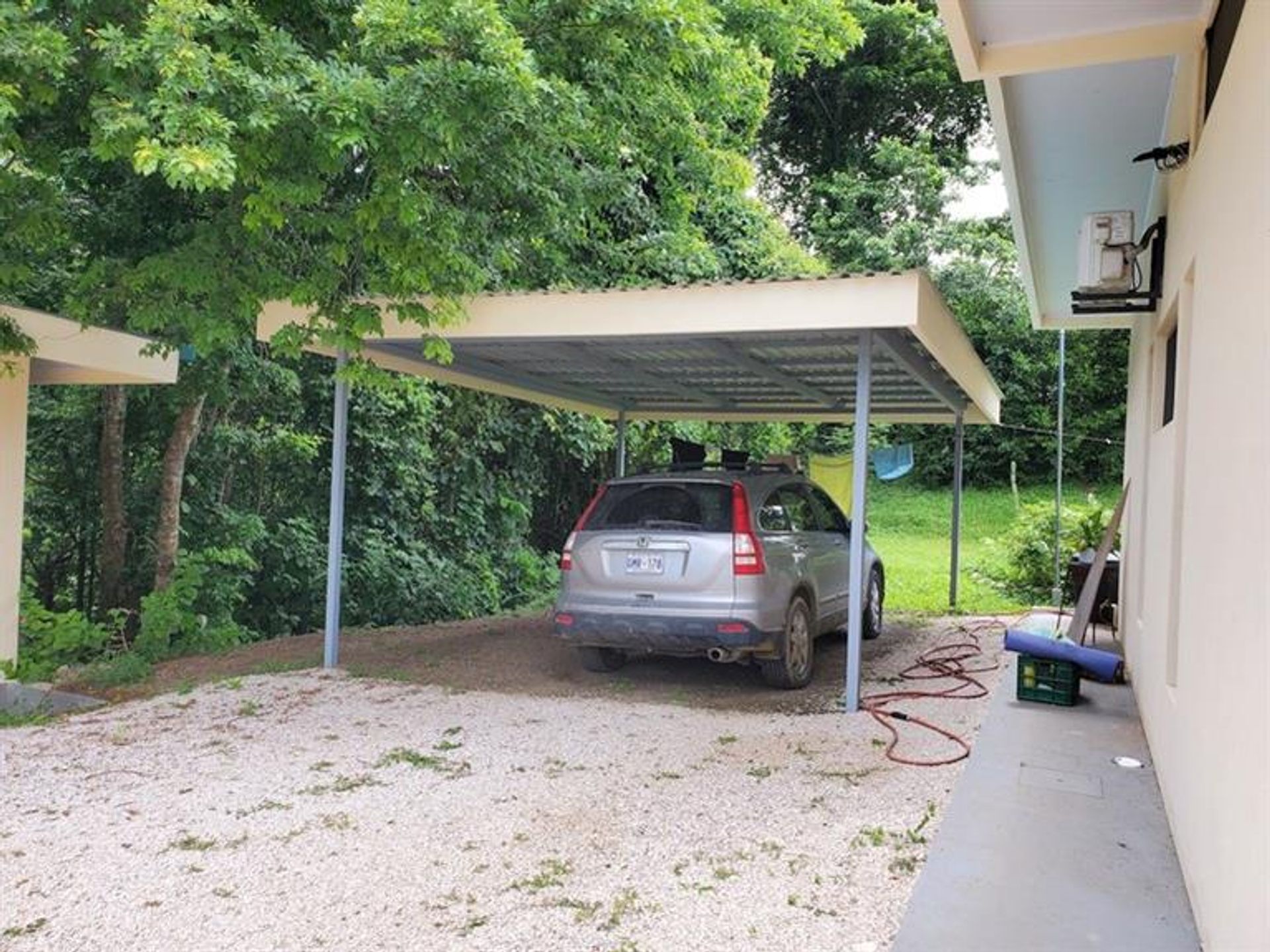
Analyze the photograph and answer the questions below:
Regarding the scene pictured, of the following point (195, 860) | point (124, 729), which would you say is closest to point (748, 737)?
point (195, 860)

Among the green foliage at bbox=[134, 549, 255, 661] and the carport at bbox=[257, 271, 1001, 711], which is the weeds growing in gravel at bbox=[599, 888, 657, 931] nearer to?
the carport at bbox=[257, 271, 1001, 711]

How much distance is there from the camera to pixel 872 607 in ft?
29.8

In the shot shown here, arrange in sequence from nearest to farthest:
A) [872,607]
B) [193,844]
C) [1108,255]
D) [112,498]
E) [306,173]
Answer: [193,844] < [306,173] < [1108,255] < [872,607] < [112,498]

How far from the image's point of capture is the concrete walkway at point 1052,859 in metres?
3.05

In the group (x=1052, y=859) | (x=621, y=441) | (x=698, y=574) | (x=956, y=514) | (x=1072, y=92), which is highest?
(x=1072, y=92)

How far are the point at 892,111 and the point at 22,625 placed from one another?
73.7 ft

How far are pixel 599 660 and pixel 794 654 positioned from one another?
1575mm

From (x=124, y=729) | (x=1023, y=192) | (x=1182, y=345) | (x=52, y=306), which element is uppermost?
(x=1023, y=192)

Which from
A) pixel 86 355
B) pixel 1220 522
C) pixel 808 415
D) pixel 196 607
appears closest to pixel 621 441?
pixel 808 415

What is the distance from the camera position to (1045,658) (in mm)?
6059

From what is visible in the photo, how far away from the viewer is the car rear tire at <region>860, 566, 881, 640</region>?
8.89m

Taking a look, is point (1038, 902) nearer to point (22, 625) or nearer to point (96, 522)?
point (22, 625)

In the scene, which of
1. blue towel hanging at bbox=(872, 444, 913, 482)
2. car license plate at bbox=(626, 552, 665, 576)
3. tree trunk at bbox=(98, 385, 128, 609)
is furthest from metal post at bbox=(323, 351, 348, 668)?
blue towel hanging at bbox=(872, 444, 913, 482)

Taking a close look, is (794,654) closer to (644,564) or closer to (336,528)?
(644,564)
